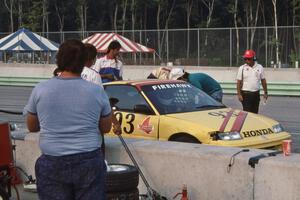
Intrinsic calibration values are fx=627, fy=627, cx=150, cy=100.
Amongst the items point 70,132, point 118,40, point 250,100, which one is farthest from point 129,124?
point 118,40

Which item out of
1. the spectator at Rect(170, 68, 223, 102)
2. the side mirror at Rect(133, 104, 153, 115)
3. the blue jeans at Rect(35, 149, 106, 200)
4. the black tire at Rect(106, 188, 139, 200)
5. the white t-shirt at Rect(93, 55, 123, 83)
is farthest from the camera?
the spectator at Rect(170, 68, 223, 102)

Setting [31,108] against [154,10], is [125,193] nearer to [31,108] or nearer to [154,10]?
[31,108]

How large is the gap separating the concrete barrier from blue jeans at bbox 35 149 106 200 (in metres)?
1.73

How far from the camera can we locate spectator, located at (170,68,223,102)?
34.5 ft

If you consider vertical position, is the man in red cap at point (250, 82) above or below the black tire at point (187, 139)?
above

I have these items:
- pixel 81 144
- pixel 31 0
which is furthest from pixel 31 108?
pixel 31 0

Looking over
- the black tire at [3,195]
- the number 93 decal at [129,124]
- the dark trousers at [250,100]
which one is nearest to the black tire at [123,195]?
the black tire at [3,195]

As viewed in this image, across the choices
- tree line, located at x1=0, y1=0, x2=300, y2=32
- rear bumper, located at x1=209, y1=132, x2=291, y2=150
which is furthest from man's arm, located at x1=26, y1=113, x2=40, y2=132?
tree line, located at x1=0, y1=0, x2=300, y2=32

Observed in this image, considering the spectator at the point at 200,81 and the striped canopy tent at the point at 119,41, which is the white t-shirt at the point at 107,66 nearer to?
the spectator at the point at 200,81

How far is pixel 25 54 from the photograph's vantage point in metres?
42.9

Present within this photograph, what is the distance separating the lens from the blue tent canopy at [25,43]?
38.8m

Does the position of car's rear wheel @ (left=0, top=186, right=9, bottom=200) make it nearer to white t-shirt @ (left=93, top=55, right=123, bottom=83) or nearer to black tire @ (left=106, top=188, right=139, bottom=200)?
black tire @ (left=106, top=188, right=139, bottom=200)

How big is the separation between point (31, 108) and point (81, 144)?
441mm

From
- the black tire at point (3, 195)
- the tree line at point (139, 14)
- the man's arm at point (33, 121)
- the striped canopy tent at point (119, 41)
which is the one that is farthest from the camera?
the tree line at point (139, 14)
